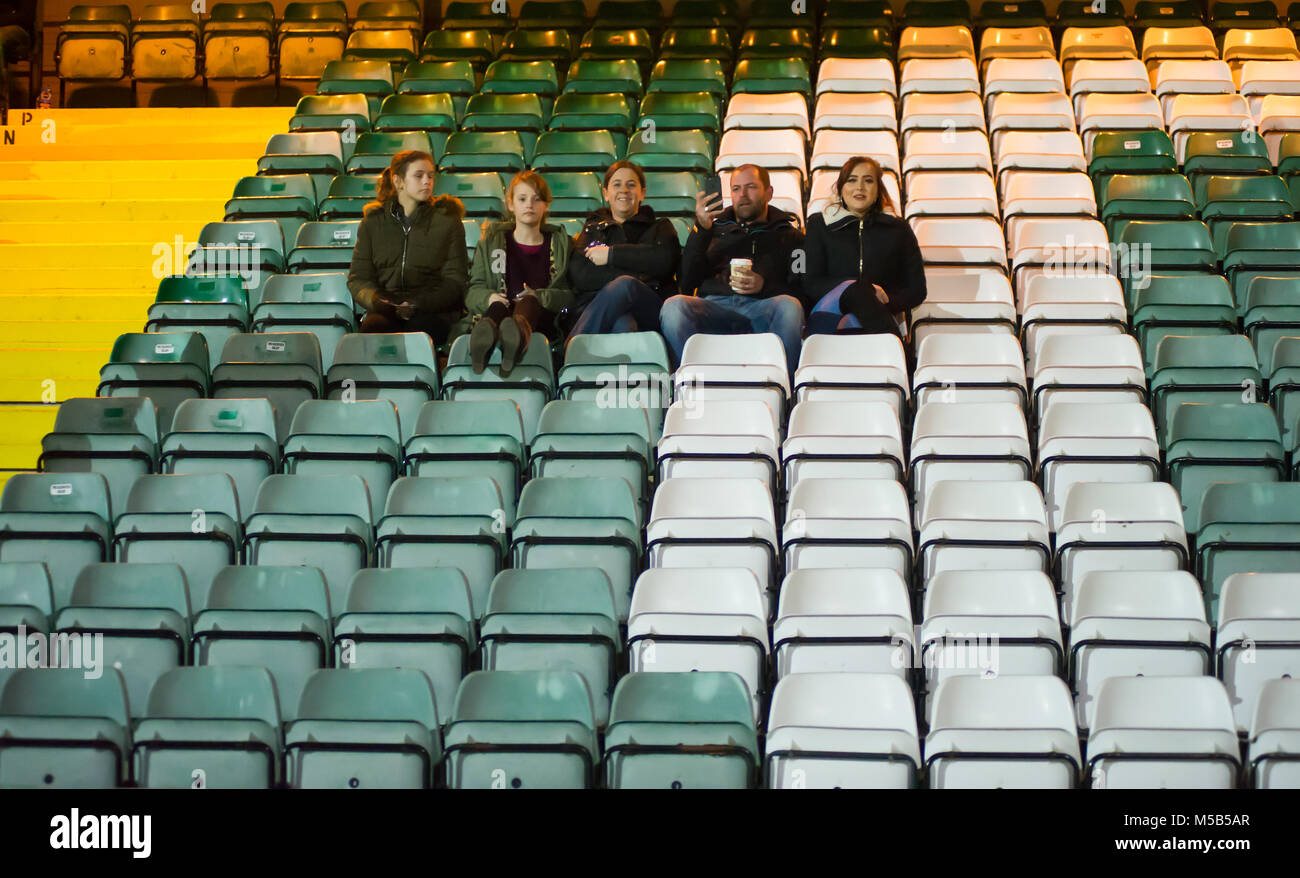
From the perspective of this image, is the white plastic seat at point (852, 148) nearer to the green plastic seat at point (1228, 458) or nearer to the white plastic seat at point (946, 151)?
the white plastic seat at point (946, 151)

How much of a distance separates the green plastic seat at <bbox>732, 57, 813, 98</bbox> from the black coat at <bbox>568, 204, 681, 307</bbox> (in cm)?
311

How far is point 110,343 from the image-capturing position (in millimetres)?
8711

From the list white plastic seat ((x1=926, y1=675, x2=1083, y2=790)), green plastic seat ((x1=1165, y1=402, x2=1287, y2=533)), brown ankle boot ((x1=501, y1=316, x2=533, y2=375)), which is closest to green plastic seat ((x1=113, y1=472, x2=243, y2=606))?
brown ankle boot ((x1=501, y1=316, x2=533, y2=375))

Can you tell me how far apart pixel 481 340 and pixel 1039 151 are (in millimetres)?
3965

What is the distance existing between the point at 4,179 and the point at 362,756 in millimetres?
6962

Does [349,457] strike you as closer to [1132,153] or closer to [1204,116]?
[1132,153]

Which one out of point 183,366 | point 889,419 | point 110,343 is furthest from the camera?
point 110,343

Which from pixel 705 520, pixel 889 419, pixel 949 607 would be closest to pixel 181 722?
pixel 705 520

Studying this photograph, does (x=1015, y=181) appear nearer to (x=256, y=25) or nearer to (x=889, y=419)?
(x=889, y=419)

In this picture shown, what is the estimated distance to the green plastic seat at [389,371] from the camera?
732cm

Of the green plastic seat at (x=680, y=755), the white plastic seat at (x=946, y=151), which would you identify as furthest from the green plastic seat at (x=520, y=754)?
the white plastic seat at (x=946, y=151)

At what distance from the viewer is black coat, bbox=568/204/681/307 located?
7641 millimetres

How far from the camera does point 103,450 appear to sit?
22.6ft

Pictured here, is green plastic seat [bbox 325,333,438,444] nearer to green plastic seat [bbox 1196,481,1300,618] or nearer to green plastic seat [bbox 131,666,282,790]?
green plastic seat [bbox 131,666,282,790]
